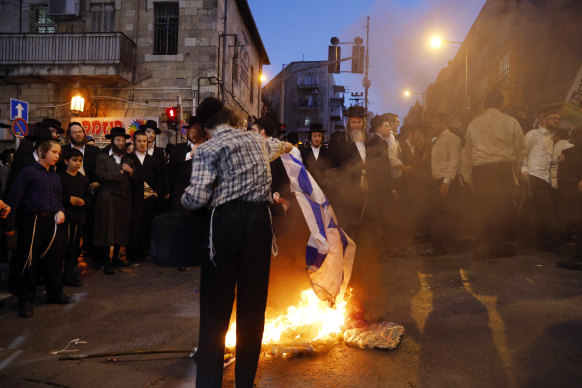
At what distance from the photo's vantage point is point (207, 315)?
107 inches

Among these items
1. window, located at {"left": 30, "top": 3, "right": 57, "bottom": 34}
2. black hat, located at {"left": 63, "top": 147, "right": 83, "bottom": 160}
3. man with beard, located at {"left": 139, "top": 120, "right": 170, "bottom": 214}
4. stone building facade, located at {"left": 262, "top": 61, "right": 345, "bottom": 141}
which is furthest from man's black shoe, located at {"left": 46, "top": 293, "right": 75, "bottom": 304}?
stone building facade, located at {"left": 262, "top": 61, "right": 345, "bottom": 141}

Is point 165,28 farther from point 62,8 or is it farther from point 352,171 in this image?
point 352,171

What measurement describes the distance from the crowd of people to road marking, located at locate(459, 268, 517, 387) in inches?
66.5

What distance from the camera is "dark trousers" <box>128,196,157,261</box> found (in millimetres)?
7370

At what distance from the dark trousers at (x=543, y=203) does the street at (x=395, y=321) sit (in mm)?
748

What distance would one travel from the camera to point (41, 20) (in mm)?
Result: 17641

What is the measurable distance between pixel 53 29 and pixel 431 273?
60.0ft

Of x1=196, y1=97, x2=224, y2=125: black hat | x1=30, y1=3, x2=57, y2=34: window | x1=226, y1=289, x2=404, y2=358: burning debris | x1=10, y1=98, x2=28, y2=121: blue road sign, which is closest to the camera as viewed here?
x1=196, y1=97, x2=224, y2=125: black hat

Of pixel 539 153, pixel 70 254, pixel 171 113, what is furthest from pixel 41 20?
pixel 539 153

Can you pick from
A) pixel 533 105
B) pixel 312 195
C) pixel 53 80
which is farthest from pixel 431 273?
pixel 53 80

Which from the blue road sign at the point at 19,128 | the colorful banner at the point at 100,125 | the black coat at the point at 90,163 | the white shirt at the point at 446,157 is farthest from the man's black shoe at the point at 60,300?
the colorful banner at the point at 100,125

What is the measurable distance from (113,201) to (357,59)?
38.5ft

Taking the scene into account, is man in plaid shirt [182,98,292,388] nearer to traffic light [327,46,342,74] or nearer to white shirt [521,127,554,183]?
white shirt [521,127,554,183]

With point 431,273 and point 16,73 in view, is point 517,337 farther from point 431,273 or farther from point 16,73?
point 16,73
